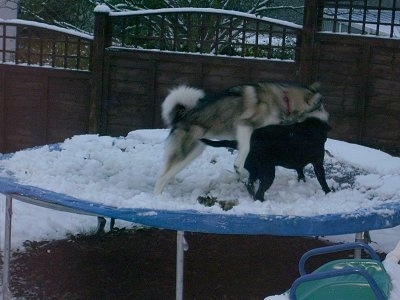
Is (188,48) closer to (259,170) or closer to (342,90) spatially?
(342,90)

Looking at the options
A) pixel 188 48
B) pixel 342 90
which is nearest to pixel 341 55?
pixel 342 90

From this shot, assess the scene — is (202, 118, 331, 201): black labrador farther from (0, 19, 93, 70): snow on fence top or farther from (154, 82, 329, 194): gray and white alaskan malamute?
(0, 19, 93, 70): snow on fence top

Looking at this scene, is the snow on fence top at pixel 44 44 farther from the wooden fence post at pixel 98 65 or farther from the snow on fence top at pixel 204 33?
the snow on fence top at pixel 204 33

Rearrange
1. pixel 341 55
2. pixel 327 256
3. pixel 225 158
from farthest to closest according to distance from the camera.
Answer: pixel 341 55, pixel 225 158, pixel 327 256

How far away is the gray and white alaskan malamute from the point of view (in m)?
5.14

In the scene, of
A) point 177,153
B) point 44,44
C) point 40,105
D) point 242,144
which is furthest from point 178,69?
point 242,144

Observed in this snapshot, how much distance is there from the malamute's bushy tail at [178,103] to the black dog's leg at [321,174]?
911 mm

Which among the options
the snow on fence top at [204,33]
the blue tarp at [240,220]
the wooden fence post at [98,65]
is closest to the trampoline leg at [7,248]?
the blue tarp at [240,220]

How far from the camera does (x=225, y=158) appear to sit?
6.32 m

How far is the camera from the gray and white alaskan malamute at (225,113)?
5137 millimetres

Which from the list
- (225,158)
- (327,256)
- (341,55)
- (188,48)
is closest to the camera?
(327,256)

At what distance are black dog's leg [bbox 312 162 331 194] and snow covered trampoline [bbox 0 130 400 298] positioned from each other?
0.04 metres

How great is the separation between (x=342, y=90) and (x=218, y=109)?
3.16 meters

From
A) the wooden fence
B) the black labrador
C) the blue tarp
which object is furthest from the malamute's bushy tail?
the wooden fence
